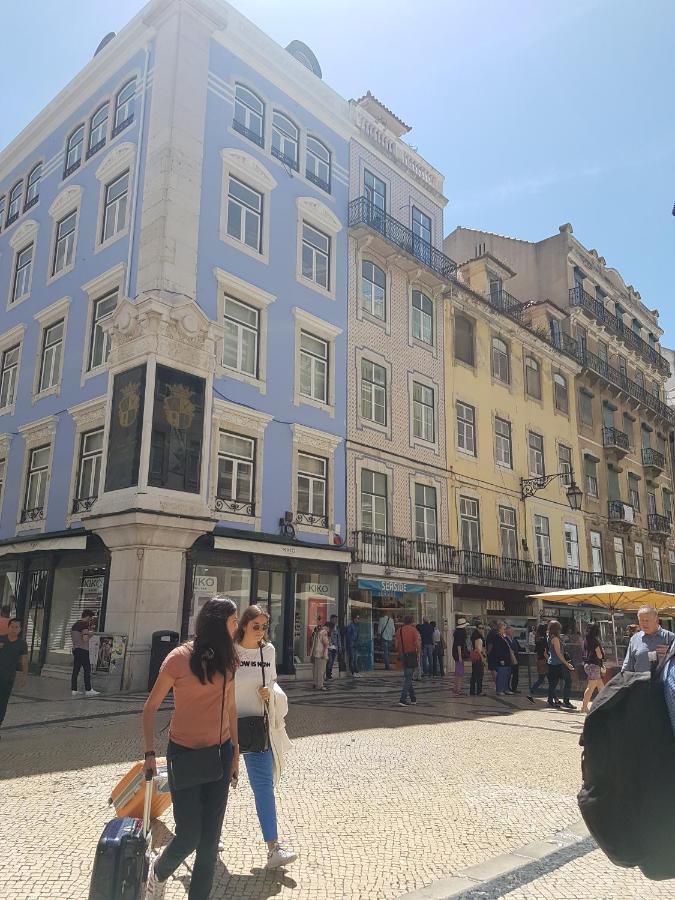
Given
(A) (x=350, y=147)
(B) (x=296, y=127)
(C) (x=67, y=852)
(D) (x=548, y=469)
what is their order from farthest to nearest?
(D) (x=548, y=469) < (A) (x=350, y=147) < (B) (x=296, y=127) < (C) (x=67, y=852)

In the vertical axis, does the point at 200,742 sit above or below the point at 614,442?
below

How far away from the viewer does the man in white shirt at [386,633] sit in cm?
1995

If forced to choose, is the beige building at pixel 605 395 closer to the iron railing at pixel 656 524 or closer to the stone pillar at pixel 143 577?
the iron railing at pixel 656 524

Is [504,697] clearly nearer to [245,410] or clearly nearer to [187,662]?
[245,410]

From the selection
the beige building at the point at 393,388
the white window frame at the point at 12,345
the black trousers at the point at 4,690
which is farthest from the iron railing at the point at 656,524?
the black trousers at the point at 4,690

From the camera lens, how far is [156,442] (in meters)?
15.1

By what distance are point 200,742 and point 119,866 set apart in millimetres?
709

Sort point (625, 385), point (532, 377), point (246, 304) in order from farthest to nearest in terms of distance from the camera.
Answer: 1. point (625, 385)
2. point (532, 377)
3. point (246, 304)

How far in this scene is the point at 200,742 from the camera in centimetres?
355

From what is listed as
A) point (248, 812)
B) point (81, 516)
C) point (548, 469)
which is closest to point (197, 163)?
point (81, 516)

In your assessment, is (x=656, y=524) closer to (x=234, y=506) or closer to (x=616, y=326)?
(x=616, y=326)

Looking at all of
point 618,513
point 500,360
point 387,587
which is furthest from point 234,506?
point 618,513

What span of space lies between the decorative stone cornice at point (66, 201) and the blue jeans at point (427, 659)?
16.8 m

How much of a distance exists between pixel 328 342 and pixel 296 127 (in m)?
6.94
